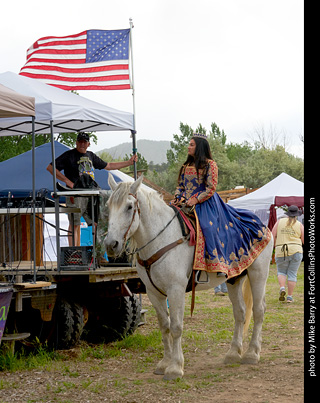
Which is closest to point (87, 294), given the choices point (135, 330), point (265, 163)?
point (135, 330)

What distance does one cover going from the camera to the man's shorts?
1160 cm

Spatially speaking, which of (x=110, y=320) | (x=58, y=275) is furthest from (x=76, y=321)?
(x=110, y=320)

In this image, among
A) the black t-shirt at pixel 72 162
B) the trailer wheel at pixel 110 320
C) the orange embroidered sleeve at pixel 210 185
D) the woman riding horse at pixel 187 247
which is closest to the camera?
the woman riding horse at pixel 187 247

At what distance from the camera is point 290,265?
1178 centimetres

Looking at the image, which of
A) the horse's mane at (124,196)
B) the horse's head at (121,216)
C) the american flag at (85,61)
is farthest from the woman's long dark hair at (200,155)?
the american flag at (85,61)

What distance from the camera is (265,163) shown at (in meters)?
55.0

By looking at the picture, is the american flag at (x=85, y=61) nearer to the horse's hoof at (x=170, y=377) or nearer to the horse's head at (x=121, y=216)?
the horse's head at (x=121, y=216)

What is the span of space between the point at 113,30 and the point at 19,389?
6.31m

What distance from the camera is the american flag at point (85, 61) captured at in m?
9.45

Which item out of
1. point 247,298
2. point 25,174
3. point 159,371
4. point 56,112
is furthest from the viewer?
point 25,174

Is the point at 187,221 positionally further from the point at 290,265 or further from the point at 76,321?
the point at 290,265

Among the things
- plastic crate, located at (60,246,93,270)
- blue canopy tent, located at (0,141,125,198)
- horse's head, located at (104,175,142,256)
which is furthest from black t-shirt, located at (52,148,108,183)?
blue canopy tent, located at (0,141,125,198)

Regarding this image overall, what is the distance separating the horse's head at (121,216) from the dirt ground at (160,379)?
4.52 feet

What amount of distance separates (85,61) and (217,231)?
4.65m
